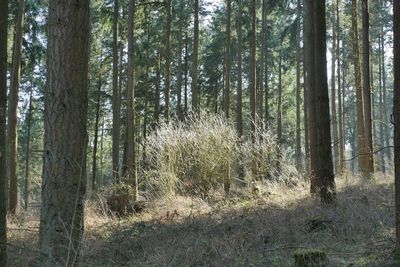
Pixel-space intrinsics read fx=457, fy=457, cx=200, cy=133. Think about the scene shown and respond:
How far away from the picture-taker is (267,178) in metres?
13.8

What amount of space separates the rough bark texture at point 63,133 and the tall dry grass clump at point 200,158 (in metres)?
8.30

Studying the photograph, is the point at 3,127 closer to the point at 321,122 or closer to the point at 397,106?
the point at 397,106

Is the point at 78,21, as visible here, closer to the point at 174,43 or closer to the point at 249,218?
the point at 249,218

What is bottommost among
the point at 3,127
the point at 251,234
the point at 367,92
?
the point at 251,234

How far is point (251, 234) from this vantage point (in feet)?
23.2

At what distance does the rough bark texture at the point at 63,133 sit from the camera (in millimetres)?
4293

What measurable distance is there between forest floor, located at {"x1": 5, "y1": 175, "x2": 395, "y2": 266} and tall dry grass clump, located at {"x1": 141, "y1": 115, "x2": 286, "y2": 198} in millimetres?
1625

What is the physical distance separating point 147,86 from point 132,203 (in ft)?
60.0

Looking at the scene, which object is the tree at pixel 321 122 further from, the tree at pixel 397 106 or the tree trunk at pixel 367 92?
the tree trunk at pixel 367 92

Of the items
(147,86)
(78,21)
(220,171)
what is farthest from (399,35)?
(147,86)

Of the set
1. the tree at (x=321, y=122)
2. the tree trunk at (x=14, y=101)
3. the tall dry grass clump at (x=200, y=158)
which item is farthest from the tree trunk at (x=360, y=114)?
the tree trunk at (x=14, y=101)

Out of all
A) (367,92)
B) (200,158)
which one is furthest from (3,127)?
(367,92)

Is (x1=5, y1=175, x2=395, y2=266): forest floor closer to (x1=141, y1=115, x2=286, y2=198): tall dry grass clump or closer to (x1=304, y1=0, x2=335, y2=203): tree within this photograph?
(x1=304, y1=0, x2=335, y2=203): tree

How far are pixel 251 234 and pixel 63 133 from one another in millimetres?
3802
